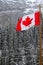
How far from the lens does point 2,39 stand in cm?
371

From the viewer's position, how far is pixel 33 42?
11.9 ft

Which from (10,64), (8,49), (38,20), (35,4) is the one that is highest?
(35,4)

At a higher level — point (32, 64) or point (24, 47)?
point (24, 47)

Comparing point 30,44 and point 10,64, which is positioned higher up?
point 30,44

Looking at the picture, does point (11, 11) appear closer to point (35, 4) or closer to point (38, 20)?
point (35, 4)

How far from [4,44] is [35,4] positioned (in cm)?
82

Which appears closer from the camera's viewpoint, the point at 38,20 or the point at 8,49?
the point at 38,20

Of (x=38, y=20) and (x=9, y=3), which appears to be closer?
(x=38, y=20)

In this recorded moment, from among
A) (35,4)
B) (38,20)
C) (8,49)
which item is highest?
(35,4)

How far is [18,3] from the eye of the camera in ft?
12.2

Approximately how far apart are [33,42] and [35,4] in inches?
24.2

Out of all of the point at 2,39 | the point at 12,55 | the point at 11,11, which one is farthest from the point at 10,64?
the point at 11,11

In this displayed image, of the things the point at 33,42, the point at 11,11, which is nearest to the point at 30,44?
the point at 33,42

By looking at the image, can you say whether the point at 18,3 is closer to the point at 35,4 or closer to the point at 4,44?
the point at 35,4
